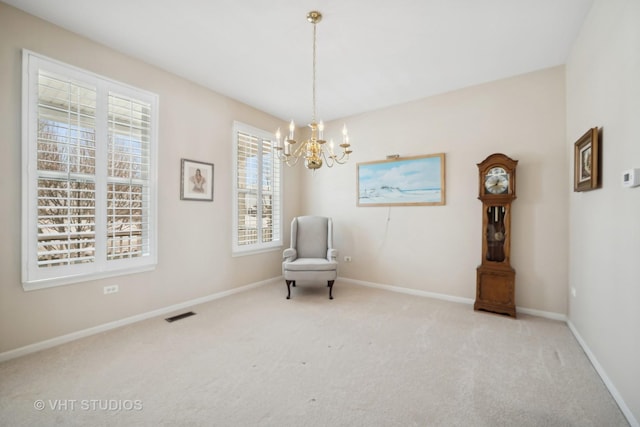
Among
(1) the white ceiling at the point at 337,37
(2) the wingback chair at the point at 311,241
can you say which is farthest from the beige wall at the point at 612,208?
(2) the wingback chair at the point at 311,241

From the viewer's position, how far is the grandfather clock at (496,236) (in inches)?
122

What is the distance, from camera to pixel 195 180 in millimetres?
3539

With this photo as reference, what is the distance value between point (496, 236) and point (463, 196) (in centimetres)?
65

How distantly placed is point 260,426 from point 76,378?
1517mm

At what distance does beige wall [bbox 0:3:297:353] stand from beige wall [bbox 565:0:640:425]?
398 cm

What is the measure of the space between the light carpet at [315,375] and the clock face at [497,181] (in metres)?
1.50

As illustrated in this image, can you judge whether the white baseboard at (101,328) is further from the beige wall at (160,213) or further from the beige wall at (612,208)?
the beige wall at (612,208)

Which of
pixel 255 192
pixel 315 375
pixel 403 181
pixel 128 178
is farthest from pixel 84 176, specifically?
pixel 403 181

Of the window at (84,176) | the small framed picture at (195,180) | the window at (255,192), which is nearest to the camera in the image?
the window at (84,176)

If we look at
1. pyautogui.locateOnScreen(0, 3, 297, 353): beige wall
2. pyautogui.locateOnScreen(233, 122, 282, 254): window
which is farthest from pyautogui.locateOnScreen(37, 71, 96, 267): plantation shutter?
pyautogui.locateOnScreen(233, 122, 282, 254): window

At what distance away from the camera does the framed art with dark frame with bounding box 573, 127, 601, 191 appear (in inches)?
81.3

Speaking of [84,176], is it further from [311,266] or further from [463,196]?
[463,196]

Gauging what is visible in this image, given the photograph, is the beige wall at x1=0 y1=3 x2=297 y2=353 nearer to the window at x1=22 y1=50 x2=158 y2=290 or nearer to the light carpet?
the window at x1=22 y1=50 x2=158 y2=290

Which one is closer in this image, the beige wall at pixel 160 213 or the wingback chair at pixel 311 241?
the beige wall at pixel 160 213
